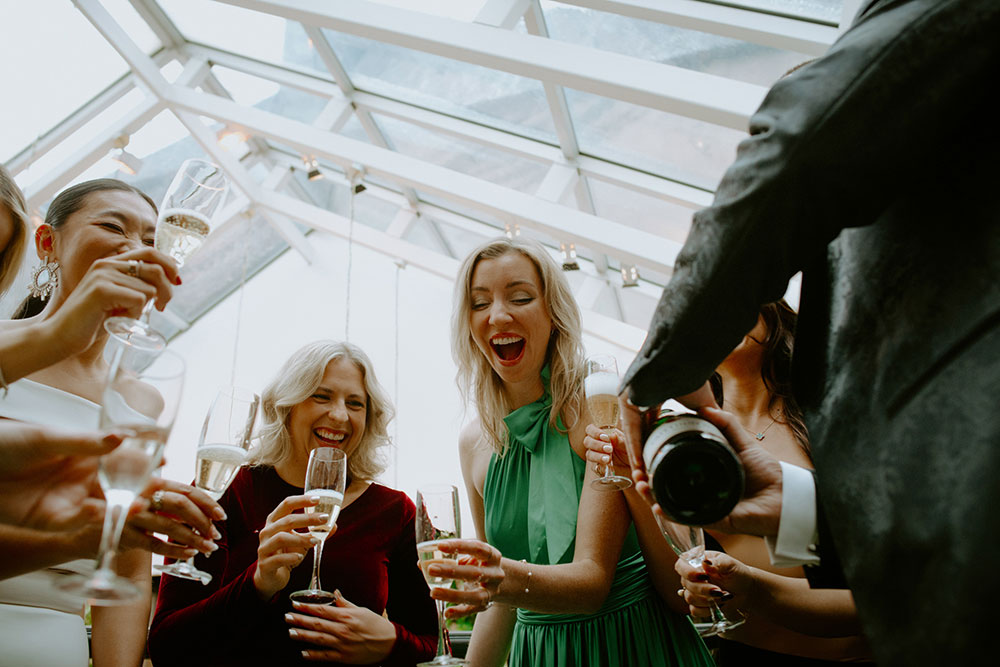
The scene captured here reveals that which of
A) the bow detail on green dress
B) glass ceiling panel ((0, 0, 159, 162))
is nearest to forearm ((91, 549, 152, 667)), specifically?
the bow detail on green dress

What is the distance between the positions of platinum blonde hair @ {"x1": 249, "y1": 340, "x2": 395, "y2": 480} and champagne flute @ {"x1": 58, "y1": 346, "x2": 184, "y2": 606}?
3.89ft

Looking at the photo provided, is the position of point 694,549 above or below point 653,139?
below

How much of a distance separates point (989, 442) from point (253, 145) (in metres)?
8.84

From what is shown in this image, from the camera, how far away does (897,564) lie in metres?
0.56

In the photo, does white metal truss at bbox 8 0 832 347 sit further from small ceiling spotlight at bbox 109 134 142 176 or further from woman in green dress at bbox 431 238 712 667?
woman in green dress at bbox 431 238 712 667

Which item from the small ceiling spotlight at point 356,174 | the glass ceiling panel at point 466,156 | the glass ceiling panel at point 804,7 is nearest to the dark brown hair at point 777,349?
the glass ceiling panel at point 804,7

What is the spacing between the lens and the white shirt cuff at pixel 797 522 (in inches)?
31.0

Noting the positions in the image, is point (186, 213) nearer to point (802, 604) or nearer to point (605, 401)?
point (605, 401)

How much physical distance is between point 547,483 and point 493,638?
0.47 meters

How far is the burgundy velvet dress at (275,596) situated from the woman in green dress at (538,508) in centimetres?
21

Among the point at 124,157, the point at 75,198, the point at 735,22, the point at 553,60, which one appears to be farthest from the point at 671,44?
the point at 124,157

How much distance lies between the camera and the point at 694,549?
118 cm

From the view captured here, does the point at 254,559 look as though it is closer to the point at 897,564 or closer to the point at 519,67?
the point at 897,564

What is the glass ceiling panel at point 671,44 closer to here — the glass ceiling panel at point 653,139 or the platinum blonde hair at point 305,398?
the glass ceiling panel at point 653,139
